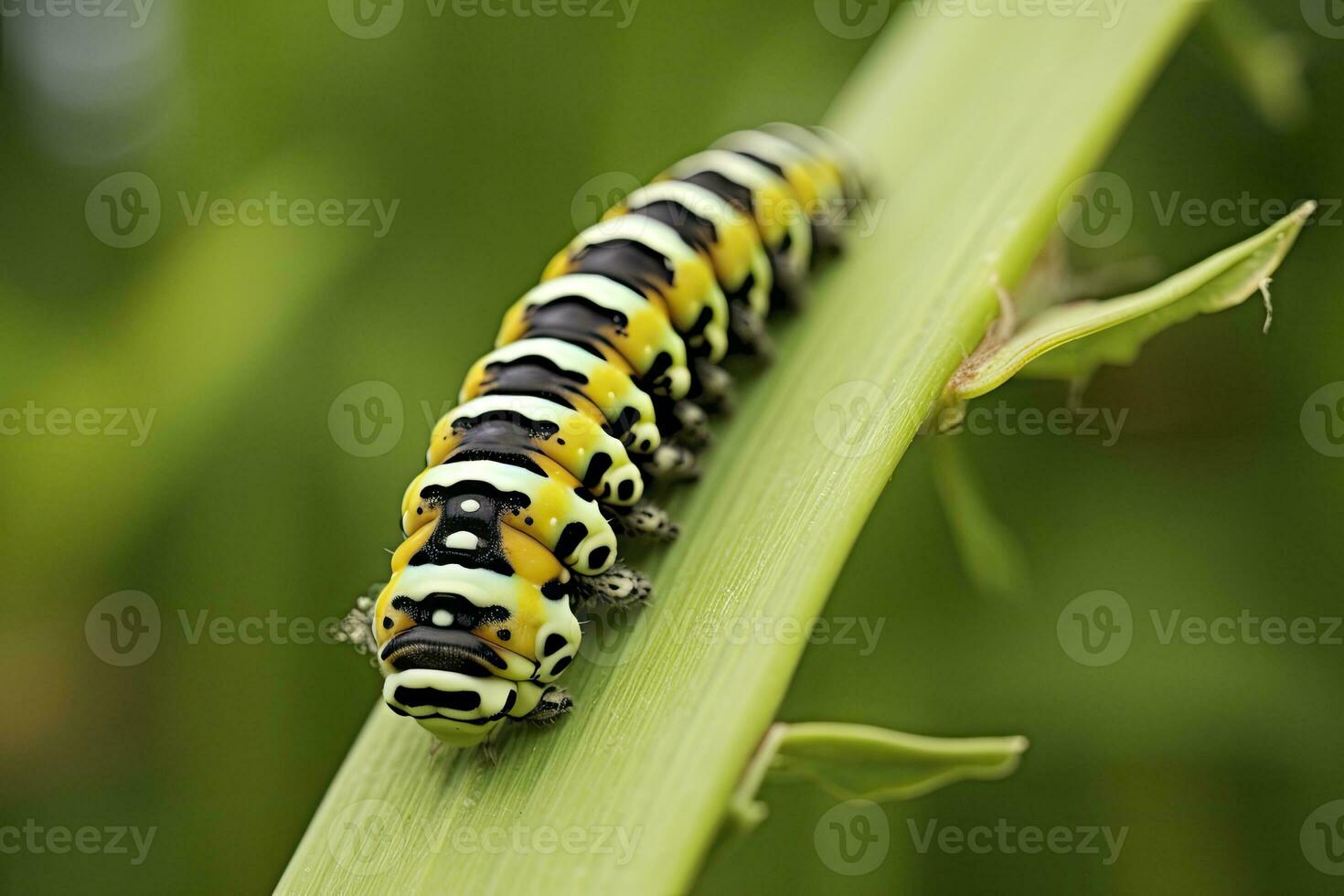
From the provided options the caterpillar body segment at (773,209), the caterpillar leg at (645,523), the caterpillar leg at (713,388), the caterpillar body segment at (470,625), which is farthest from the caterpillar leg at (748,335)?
the caterpillar body segment at (470,625)

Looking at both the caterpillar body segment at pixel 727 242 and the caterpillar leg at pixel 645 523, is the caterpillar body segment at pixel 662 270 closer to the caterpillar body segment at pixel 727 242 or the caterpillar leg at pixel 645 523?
the caterpillar body segment at pixel 727 242

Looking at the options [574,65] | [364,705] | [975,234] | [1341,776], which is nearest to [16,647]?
[364,705]

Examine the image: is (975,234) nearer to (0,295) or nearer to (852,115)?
(852,115)

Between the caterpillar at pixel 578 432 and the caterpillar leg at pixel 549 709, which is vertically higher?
the caterpillar at pixel 578 432

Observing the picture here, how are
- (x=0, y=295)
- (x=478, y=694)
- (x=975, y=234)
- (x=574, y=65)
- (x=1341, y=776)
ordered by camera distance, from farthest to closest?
1. (x=574, y=65)
2. (x=0, y=295)
3. (x=1341, y=776)
4. (x=975, y=234)
5. (x=478, y=694)

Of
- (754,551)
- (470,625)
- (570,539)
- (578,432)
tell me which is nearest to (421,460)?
(578,432)

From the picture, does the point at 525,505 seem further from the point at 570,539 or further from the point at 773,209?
the point at 773,209
